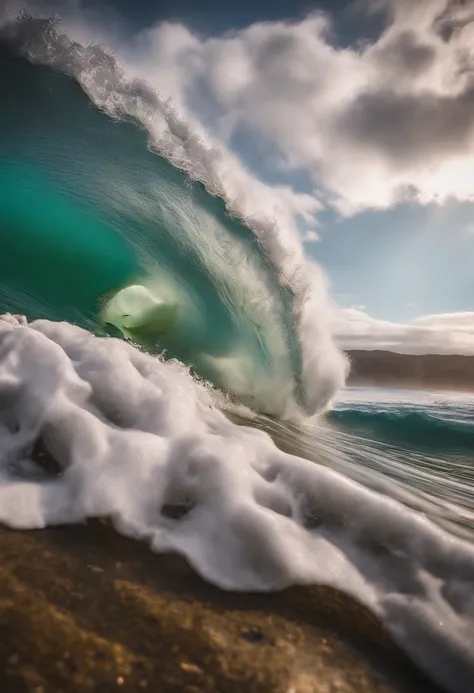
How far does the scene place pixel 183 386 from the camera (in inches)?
93.7

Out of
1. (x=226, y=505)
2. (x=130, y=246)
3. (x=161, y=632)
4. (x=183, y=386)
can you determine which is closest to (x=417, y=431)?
(x=130, y=246)

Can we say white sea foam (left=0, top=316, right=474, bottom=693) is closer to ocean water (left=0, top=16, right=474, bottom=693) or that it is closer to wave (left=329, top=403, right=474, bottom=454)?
ocean water (left=0, top=16, right=474, bottom=693)

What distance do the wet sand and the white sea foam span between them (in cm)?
8

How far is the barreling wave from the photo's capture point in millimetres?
5773

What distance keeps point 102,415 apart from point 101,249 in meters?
5.80

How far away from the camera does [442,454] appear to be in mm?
5422

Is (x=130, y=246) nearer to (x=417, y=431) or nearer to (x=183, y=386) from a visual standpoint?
(x=183, y=386)

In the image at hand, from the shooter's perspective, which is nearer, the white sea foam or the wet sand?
the wet sand

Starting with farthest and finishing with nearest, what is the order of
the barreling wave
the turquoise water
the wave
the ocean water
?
the wave < the turquoise water < the barreling wave < the ocean water

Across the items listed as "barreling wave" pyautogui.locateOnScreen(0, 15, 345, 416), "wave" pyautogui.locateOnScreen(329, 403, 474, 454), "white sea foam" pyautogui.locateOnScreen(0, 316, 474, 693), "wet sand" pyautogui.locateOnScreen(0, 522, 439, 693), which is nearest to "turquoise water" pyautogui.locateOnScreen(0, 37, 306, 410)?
"barreling wave" pyautogui.locateOnScreen(0, 15, 345, 416)

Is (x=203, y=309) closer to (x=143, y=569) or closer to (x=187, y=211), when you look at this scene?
(x=187, y=211)

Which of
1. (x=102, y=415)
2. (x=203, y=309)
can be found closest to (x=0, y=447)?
(x=102, y=415)

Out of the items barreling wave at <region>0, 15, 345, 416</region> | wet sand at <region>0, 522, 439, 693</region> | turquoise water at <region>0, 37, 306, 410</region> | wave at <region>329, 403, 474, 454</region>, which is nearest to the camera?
wet sand at <region>0, 522, 439, 693</region>

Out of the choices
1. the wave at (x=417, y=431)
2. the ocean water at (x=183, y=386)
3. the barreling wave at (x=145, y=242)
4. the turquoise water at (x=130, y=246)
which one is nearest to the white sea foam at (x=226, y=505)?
the ocean water at (x=183, y=386)
